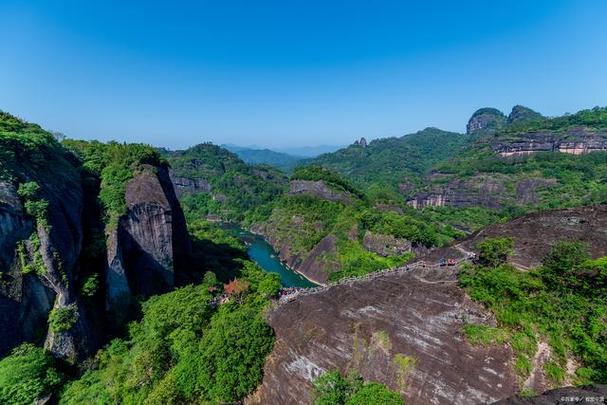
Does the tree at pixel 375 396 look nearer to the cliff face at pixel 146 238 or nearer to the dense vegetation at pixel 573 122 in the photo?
the cliff face at pixel 146 238

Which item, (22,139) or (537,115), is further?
(537,115)

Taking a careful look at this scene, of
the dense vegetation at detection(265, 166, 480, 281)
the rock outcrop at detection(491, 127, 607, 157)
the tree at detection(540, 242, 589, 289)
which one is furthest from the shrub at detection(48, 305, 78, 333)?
the rock outcrop at detection(491, 127, 607, 157)

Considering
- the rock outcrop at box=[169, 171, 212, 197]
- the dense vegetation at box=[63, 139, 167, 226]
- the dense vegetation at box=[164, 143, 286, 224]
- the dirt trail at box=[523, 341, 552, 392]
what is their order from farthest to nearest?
1. the rock outcrop at box=[169, 171, 212, 197]
2. the dense vegetation at box=[164, 143, 286, 224]
3. the dense vegetation at box=[63, 139, 167, 226]
4. the dirt trail at box=[523, 341, 552, 392]

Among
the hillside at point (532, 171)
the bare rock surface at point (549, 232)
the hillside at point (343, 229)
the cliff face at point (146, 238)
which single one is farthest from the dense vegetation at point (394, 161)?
the bare rock surface at point (549, 232)

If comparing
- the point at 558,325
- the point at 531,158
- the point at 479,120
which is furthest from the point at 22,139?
the point at 479,120

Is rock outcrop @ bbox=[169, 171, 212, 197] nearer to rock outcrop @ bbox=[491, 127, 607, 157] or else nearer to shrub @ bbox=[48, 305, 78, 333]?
rock outcrop @ bbox=[491, 127, 607, 157]

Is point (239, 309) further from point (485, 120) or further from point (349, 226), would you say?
point (485, 120)

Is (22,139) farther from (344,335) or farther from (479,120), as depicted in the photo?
(479,120)
